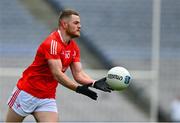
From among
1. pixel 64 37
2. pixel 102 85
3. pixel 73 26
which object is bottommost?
pixel 102 85

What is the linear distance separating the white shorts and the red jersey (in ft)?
0.17

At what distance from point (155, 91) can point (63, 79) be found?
586cm

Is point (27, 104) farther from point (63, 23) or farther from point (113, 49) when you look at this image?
point (113, 49)

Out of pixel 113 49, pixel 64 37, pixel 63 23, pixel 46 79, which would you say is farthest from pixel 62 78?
pixel 113 49

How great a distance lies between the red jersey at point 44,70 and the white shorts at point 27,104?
2.0 inches

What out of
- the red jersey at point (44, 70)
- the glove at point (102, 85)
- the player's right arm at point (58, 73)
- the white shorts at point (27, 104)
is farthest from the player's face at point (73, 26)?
the white shorts at point (27, 104)

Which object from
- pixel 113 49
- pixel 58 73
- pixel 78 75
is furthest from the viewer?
pixel 113 49

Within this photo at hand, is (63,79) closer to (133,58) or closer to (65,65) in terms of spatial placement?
(65,65)

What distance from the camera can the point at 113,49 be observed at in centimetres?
1266

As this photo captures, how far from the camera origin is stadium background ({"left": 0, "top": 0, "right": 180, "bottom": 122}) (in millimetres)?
12344

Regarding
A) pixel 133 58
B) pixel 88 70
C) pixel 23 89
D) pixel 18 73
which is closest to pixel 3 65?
pixel 18 73

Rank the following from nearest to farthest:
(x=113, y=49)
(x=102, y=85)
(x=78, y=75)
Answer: (x=102, y=85) → (x=78, y=75) → (x=113, y=49)

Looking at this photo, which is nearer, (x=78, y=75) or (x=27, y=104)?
(x=27, y=104)

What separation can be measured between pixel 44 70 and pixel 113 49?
583 cm
